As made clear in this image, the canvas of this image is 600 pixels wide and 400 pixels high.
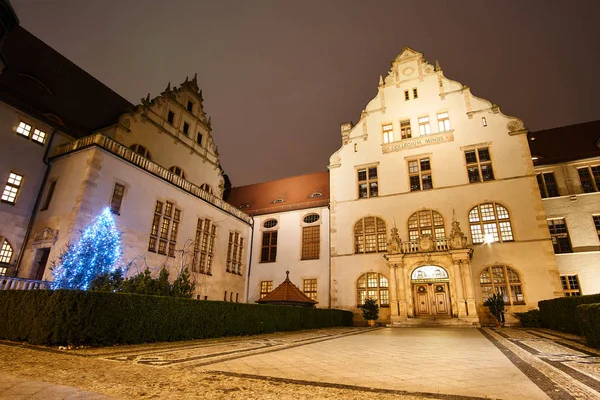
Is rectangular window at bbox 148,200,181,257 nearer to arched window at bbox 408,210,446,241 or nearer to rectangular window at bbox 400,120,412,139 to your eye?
arched window at bbox 408,210,446,241

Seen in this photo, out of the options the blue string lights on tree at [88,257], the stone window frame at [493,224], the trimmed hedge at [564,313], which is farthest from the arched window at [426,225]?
the blue string lights on tree at [88,257]

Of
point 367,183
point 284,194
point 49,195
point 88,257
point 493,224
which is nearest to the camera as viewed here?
point 88,257

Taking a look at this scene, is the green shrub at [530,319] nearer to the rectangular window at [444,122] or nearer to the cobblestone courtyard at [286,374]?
the cobblestone courtyard at [286,374]

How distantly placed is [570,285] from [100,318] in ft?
81.1

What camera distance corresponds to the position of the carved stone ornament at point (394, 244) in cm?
2042

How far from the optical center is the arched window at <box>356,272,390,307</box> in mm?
21344

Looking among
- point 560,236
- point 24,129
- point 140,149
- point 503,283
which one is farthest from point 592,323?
point 24,129

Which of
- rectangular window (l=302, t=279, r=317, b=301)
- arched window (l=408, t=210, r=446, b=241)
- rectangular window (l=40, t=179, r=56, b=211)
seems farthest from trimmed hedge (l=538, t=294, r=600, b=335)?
rectangular window (l=40, t=179, r=56, b=211)

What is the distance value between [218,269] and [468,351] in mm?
17432

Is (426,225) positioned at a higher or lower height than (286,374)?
higher

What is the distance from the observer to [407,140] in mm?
24031

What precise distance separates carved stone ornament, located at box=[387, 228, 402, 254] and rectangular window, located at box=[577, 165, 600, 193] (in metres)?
12.7

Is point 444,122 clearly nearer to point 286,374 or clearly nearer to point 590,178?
point 590,178

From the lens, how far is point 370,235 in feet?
75.7
